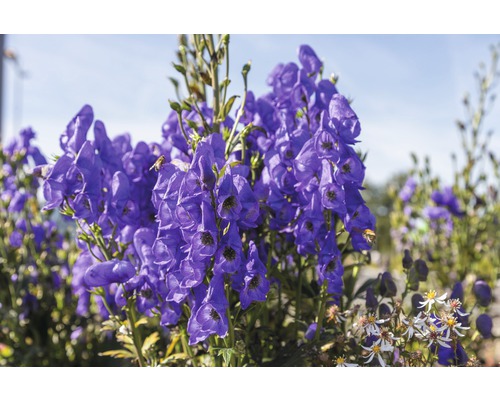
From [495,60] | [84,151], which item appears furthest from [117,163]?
[495,60]

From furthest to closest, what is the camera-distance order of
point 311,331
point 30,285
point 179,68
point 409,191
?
1. point 409,191
2. point 30,285
3. point 311,331
4. point 179,68

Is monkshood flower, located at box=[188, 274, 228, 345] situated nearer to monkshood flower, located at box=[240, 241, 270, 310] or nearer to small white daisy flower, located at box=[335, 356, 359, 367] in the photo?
monkshood flower, located at box=[240, 241, 270, 310]

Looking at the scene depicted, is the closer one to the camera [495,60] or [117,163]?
[117,163]

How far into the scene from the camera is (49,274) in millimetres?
2432

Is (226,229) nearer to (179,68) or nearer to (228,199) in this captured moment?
(228,199)

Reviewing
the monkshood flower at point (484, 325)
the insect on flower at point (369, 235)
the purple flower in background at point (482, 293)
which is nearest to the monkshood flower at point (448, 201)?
the purple flower in background at point (482, 293)

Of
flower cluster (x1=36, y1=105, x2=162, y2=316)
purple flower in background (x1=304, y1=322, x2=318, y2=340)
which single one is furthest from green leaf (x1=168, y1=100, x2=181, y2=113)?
purple flower in background (x1=304, y1=322, x2=318, y2=340)

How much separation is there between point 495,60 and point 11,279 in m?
2.65

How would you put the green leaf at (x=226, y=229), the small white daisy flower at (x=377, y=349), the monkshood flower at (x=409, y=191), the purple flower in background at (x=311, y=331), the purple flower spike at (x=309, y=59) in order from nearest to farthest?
the green leaf at (x=226, y=229) < the small white daisy flower at (x=377, y=349) < the purple flower in background at (x=311, y=331) < the purple flower spike at (x=309, y=59) < the monkshood flower at (x=409, y=191)

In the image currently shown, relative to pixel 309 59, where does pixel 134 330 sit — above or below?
below

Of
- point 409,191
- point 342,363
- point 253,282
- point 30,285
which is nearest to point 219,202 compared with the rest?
point 253,282

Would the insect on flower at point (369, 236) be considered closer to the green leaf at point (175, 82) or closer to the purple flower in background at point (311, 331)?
the purple flower in background at point (311, 331)
